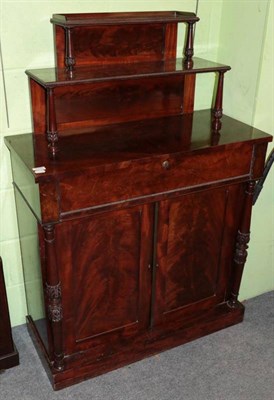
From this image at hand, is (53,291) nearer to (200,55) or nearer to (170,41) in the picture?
(170,41)

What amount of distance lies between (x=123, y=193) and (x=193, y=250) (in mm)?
529

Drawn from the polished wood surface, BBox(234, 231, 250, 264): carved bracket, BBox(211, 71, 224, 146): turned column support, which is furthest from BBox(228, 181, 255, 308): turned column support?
the polished wood surface

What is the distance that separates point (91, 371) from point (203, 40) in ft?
5.20

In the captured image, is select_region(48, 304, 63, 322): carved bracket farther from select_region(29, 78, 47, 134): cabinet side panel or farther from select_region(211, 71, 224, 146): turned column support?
select_region(211, 71, 224, 146): turned column support

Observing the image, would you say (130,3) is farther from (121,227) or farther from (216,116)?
(121,227)

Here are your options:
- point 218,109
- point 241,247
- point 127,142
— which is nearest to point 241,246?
point 241,247

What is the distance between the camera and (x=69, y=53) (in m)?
1.71

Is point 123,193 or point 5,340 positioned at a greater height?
point 123,193

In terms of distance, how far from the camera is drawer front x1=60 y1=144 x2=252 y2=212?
5.38ft

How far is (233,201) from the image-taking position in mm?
2094

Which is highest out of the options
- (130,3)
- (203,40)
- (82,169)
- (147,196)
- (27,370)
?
(130,3)

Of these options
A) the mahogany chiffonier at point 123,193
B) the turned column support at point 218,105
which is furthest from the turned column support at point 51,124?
the turned column support at point 218,105

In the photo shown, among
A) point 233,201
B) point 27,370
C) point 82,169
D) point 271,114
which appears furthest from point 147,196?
point 27,370

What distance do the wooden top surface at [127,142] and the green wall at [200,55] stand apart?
124 mm
